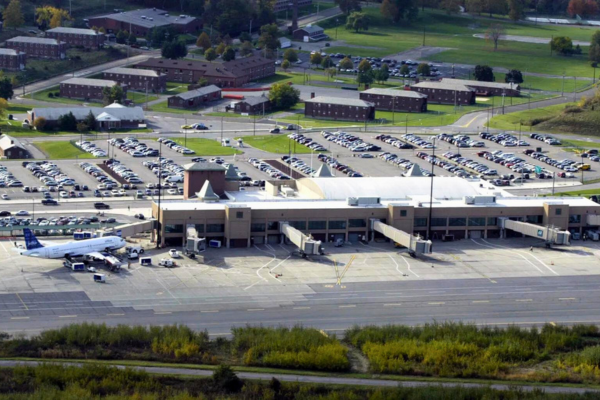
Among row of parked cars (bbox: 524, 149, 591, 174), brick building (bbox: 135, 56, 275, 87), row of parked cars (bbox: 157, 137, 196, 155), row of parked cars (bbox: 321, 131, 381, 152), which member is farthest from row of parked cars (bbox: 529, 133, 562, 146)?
brick building (bbox: 135, 56, 275, 87)

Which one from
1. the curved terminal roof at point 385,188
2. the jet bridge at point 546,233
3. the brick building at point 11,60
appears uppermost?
the brick building at point 11,60

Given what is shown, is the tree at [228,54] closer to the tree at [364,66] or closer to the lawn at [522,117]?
the tree at [364,66]

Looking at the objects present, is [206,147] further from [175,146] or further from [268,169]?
[268,169]

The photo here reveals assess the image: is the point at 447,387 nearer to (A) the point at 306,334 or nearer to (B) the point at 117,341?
(A) the point at 306,334

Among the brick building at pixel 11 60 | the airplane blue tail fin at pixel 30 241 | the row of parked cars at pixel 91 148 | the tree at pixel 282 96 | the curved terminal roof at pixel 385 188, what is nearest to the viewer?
the airplane blue tail fin at pixel 30 241

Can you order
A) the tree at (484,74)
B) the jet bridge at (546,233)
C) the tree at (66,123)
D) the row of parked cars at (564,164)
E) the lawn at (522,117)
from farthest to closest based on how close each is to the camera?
the tree at (484,74)
the lawn at (522,117)
the tree at (66,123)
the row of parked cars at (564,164)
the jet bridge at (546,233)

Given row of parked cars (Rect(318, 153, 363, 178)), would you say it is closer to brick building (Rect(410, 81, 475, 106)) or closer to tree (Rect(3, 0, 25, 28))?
brick building (Rect(410, 81, 475, 106))

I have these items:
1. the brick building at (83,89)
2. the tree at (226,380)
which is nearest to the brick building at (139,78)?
the brick building at (83,89)
